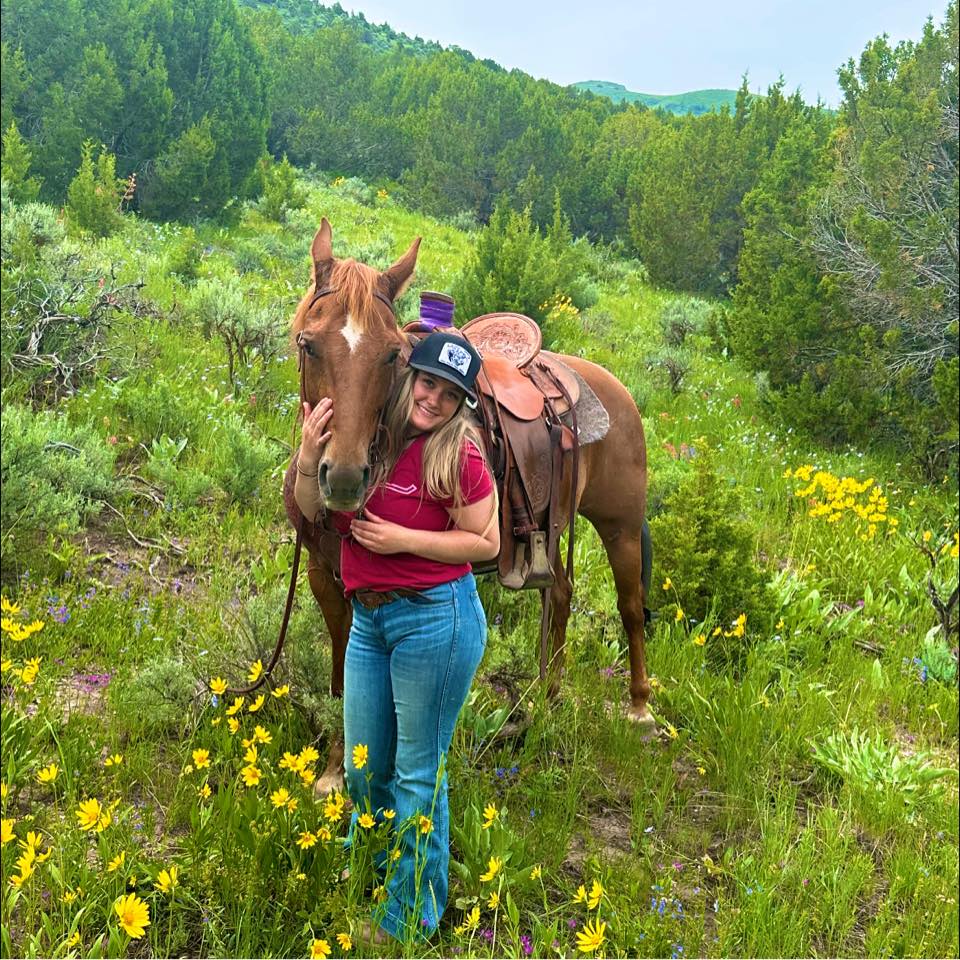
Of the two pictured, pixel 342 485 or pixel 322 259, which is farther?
pixel 322 259

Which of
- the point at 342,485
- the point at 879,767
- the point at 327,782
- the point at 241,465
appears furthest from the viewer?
the point at 241,465

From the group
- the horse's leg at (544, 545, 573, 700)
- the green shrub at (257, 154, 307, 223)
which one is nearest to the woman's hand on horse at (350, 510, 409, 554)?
the horse's leg at (544, 545, 573, 700)

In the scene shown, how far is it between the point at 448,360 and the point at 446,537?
552 millimetres

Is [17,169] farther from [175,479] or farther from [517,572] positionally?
[517,572]

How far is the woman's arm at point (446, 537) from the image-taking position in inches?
91.7

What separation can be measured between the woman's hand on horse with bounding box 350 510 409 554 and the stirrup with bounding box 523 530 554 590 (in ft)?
4.49

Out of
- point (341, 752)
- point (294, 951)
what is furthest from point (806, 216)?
point (294, 951)

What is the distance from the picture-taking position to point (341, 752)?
342 cm

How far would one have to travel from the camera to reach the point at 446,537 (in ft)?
7.78

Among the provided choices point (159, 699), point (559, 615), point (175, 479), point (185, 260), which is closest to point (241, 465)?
point (175, 479)

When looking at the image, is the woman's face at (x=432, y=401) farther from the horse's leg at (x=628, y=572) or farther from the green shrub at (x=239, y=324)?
the green shrub at (x=239, y=324)

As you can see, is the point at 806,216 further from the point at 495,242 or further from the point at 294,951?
the point at 294,951

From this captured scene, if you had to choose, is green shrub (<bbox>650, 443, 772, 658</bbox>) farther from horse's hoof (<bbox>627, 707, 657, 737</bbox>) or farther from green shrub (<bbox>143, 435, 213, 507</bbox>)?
green shrub (<bbox>143, 435, 213, 507</bbox>)

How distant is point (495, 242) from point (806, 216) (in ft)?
14.9
